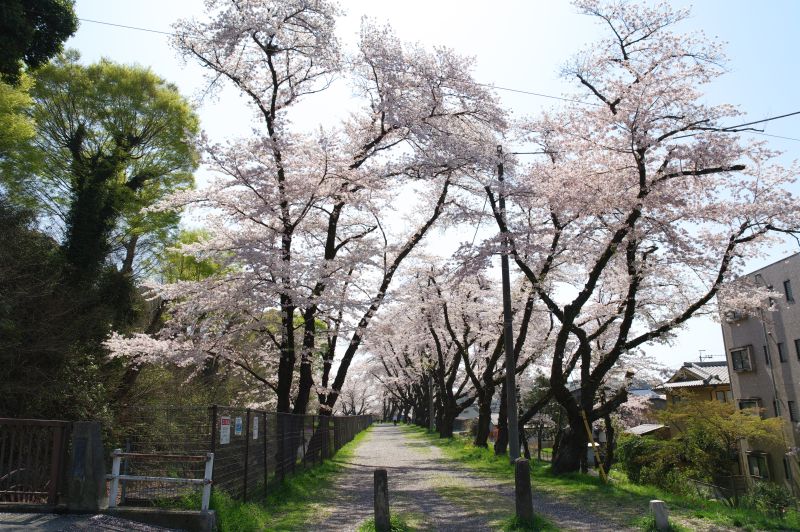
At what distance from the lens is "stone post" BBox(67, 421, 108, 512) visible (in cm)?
684

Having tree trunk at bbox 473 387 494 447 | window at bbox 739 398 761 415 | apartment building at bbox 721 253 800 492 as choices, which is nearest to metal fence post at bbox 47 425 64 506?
tree trunk at bbox 473 387 494 447

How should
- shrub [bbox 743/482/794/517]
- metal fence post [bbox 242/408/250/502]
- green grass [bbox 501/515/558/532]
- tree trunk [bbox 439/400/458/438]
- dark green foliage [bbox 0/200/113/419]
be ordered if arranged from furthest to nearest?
1. tree trunk [bbox 439/400/458/438]
2. shrub [bbox 743/482/794/517]
3. dark green foliage [bbox 0/200/113/419]
4. metal fence post [bbox 242/408/250/502]
5. green grass [bbox 501/515/558/532]

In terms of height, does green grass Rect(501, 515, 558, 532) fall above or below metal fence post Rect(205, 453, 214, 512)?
below

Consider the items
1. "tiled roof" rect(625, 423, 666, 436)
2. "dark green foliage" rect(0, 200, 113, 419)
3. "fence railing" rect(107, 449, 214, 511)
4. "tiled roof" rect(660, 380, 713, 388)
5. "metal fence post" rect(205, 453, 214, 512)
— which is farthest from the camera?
"tiled roof" rect(625, 423, 666, 436)

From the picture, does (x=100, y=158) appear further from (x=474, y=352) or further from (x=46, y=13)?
(x=474, y=352)

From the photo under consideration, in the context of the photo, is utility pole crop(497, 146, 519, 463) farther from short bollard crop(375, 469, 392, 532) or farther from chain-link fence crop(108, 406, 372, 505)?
short bollard crop(375, 469, 392, 532)

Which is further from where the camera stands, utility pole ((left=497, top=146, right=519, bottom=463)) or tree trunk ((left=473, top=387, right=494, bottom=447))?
tree trunk ((left=473, top=387, right=494, bottom=447))

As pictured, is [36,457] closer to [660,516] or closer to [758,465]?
[660,516]

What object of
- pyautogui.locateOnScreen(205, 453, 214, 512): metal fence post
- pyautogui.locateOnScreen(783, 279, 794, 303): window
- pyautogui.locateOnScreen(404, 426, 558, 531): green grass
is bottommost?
pyautogui.locateOnScreen(404, 426, 558, 531): green grass

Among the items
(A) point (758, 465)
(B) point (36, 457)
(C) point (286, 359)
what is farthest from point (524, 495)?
(A) point (758, 465)

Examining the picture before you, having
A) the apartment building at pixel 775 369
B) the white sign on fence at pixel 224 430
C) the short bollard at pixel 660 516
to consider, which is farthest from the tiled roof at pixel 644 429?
the white sign on fence at pixel 224 430

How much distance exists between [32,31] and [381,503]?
10878mm

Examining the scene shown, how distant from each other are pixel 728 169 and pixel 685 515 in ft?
23.7

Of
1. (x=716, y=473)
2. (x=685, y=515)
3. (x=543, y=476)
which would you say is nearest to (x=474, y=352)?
(x=716, y=473)
